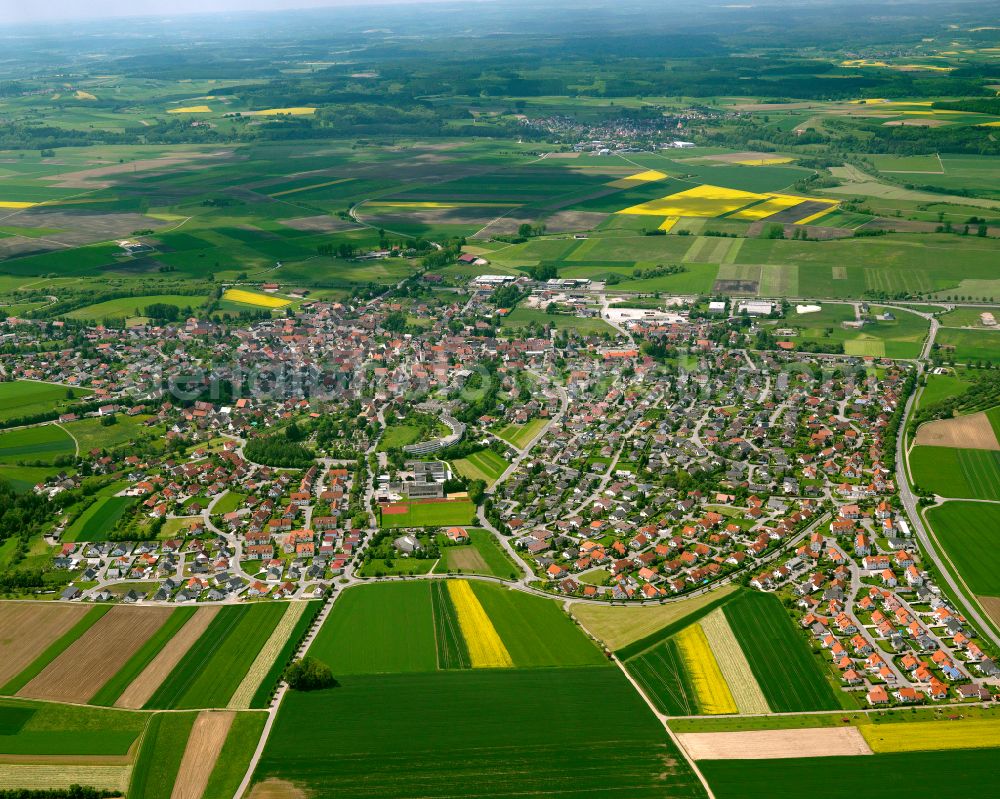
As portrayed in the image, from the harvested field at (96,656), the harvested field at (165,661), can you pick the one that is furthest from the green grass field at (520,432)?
the harvested field at (96,656)

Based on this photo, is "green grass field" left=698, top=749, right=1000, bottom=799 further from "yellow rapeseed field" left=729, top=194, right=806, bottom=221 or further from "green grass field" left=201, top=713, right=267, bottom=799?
"yellow rapeseed field" left=729, top=194, right=806, bottom=221

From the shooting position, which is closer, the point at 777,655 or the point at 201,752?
the point at 201,752

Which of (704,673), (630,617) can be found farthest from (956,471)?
(704,673)

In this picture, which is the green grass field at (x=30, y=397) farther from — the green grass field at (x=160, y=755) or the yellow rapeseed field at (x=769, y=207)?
the yellow rapeseed field at (x=769, y=207)

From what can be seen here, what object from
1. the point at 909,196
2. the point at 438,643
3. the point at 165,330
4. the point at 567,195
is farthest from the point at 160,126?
the point at 438,643

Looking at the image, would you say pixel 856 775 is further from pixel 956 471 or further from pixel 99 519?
pixel 99 519

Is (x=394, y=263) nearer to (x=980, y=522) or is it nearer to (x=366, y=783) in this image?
(x=980, y=522)
